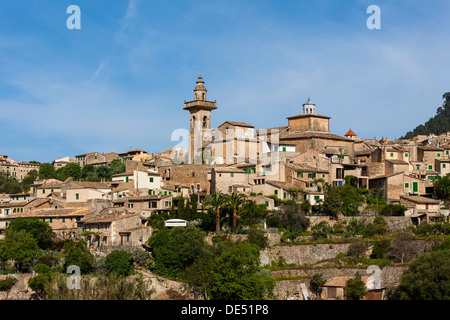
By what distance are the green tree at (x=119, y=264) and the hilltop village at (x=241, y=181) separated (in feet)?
9.67

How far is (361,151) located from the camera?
77812 millimetres

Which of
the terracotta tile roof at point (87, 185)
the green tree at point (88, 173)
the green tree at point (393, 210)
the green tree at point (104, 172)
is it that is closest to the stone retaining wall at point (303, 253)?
the green tree at point (393, 210)

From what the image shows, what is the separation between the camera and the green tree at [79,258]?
5412 centimetres

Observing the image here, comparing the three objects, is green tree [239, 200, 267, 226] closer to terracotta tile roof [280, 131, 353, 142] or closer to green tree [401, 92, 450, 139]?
terracotta tile roof [280, 131, 353, 142]

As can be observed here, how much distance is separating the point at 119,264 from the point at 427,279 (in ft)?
68.7

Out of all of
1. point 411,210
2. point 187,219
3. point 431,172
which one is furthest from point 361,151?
point 187,219

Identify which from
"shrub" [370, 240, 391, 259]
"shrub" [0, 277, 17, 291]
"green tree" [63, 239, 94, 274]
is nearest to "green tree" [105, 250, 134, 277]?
"green tree" [63, 239, 94, 274]

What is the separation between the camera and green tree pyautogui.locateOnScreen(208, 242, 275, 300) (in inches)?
1929

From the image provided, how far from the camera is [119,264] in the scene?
53.5 meters

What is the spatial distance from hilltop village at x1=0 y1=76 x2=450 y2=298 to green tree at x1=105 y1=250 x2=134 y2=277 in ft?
9.67

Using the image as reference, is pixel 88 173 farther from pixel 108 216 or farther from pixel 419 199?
pixel 419 199
